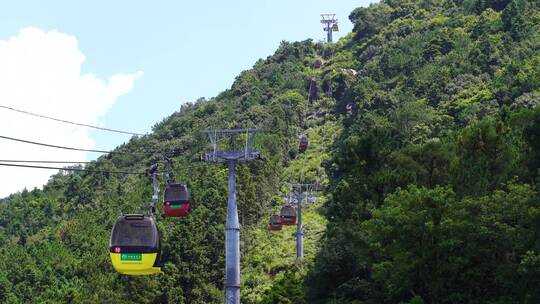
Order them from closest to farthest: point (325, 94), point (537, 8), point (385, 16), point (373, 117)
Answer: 1. point (373, 117)
2. point (537, 8)
3. point (325, 94)
4. point (385, 16)

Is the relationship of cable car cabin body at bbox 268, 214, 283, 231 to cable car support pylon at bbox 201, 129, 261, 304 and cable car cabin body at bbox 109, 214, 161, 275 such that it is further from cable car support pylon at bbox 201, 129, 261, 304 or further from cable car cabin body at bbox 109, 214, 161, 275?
cable car cabin body at bbox 109, 214, 161, 275

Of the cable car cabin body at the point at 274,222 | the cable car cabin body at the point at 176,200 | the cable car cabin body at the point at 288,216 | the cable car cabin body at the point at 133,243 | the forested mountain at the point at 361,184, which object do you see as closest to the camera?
the cable car cabin body at the point at 133,243

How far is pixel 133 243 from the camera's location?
27969mm

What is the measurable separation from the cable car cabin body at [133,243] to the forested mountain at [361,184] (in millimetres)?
13316

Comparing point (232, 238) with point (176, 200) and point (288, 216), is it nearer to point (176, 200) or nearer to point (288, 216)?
point (176, 200)

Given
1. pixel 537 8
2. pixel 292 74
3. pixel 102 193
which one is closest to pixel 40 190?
pixel 102 193

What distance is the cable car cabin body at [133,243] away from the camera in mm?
27969

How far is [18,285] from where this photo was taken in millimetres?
98875

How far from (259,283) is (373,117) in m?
34.6

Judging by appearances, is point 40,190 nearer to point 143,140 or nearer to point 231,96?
point 143,140

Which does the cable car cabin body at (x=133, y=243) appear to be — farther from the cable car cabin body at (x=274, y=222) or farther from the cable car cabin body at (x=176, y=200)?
the cable car cabin body at (x=274, y=222)

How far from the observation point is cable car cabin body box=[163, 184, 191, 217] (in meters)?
41.4

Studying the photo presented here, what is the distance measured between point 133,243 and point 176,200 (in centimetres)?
1348

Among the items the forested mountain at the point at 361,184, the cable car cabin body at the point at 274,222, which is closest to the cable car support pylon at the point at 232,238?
the forested mountain at the point at 361,184
